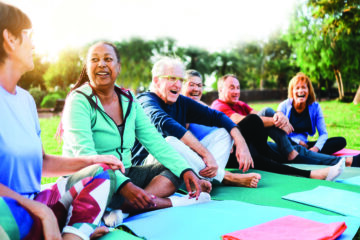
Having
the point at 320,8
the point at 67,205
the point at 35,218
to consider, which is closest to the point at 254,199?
the point at 67,205

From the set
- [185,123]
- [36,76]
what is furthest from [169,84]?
[36,76]

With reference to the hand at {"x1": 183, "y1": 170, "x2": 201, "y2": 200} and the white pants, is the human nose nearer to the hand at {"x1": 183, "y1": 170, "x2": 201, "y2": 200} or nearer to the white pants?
the white pants

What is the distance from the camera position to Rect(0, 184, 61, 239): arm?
1.50 meters

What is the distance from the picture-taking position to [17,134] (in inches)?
67.6

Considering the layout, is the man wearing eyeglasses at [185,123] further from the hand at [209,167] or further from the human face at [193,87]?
the human face at [193,87]

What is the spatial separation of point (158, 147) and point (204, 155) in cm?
58

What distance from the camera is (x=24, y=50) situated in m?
1.75

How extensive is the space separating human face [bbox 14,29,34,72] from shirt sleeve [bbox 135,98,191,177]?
122 centimetres

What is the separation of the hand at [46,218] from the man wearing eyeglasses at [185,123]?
67.8 inches

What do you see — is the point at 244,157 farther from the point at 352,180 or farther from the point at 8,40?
the point at 8,40

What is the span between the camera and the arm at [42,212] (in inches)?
59.2

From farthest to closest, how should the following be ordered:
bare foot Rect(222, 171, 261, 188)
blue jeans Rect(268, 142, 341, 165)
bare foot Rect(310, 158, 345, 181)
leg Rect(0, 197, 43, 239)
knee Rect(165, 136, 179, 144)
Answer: blue jeans Rect(268, 142, 341, 165), bare foot Rect(310, 158, 345, 181), bare foot Rect(222, 171, 261, 188), knee Rect(165, 136, 179, 144), leg Rect(0, 197, 43, 239)

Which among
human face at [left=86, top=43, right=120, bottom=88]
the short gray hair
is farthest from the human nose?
the short gray hair

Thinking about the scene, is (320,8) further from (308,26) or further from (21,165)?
(21,165)
